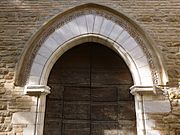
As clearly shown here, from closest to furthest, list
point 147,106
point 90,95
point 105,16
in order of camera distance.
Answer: point 147,106
point 90,95
point 105,16

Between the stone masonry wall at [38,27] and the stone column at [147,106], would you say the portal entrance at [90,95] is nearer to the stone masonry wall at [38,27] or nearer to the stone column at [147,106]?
the stone column at [147,106]

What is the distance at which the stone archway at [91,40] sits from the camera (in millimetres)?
3561

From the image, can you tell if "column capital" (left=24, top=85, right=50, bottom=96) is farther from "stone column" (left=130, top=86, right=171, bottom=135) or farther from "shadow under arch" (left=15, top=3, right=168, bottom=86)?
"stone column" (left=130, top=86, right=171, bottom=135)

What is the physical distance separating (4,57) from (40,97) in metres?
0.98

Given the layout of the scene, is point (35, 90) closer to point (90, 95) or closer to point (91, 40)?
point (90, 95)

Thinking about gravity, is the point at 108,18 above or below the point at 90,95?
above

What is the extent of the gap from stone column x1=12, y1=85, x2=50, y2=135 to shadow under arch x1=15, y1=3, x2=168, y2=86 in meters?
0.26

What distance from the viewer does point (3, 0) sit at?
14.0ft

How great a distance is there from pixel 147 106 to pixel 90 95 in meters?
1.03

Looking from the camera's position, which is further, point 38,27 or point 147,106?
point 38,27

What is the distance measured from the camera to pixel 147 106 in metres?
3.49

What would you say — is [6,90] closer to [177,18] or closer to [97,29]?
[97,29]

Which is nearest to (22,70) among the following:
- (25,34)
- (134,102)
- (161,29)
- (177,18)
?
(25,34)

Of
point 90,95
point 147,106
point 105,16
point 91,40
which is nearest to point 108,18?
point 105,16
